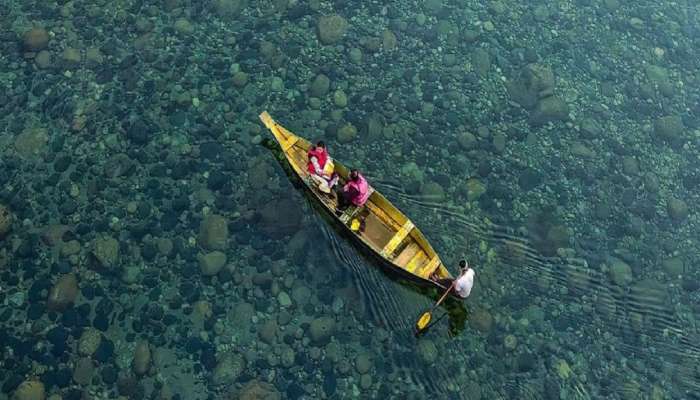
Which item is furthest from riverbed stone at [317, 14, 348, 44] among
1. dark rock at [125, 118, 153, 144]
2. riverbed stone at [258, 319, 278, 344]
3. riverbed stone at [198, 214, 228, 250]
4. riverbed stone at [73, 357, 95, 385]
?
riverbed stone at [73, 357, 95, 385]

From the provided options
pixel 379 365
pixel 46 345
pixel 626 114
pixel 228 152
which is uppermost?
pixel 626 114

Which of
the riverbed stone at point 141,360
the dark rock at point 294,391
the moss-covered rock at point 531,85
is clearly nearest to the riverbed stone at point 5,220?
the riverbed stone at point 141,360

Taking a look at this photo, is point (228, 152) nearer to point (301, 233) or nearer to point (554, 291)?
point (301, 233)

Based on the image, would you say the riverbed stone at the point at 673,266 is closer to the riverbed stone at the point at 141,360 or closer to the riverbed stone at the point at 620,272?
the riverbed stone at the point at 620,272

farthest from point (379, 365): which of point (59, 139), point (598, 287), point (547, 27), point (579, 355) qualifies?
point (547, 27)

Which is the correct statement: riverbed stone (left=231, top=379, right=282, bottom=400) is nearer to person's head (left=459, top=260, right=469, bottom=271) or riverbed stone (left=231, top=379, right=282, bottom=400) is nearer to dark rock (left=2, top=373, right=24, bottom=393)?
dark rock (left=2, top=373, right=24, bottom=393)

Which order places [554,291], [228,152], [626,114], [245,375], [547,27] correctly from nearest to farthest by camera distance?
[245,375], [554,291], [228,152], [626,114], [547,27]
